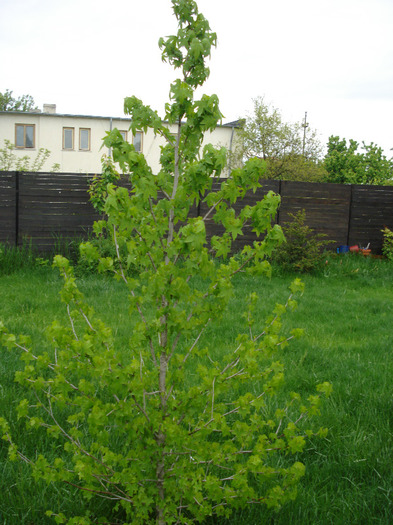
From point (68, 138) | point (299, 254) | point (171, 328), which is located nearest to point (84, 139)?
point (68, 138)

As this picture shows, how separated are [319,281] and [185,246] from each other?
7.17m

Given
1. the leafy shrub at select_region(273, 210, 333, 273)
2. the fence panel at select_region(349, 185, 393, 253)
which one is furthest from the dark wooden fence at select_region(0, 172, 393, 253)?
the fence panel at select_region(349, 185, 393, 253)

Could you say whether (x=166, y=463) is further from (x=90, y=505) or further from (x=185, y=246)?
(x=185, y=246)

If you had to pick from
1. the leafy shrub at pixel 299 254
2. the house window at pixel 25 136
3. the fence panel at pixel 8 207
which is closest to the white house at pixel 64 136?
the house window at pixel 25 136

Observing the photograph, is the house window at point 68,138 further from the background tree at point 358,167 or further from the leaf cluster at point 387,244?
the leaf cluster at point 387,244

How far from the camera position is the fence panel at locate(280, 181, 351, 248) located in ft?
36.7

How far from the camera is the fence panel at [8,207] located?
933 cm

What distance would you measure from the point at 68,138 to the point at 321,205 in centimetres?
2245

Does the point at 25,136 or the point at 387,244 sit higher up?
the point at 25,136

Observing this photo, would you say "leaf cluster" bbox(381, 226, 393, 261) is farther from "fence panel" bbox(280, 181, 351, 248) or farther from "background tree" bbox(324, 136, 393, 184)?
"background tree" bbox(324, 136, 393, 184)

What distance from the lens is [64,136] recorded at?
29719mm

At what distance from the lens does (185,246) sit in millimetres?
1785

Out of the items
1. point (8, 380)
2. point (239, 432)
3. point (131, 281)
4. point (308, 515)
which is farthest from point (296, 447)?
point (8, 380)

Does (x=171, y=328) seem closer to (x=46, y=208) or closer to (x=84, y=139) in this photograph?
(x=46, y=208)
